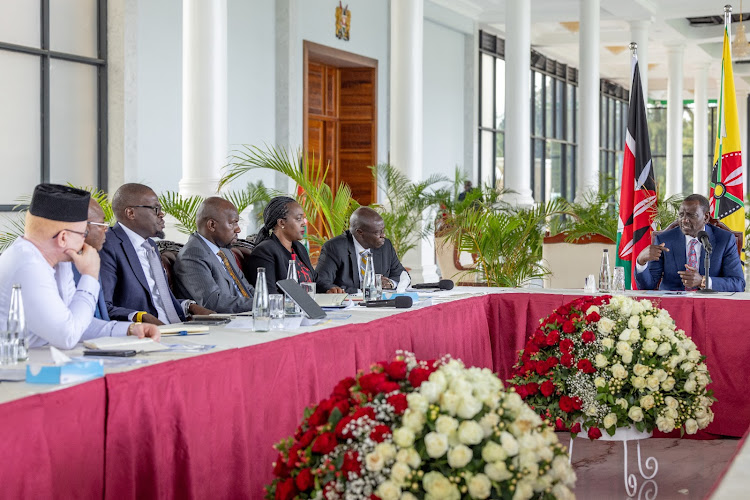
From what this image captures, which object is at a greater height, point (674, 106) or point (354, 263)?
point (674, 106)

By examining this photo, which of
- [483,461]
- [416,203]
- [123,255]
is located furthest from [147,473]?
[416,203]

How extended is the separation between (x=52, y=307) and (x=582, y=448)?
331 cm

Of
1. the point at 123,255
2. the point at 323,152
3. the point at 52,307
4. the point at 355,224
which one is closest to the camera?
the point at 52,307

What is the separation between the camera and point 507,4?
12109 mm

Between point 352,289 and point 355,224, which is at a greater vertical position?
point 355,224

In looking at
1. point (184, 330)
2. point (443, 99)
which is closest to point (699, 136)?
point (443, 99)

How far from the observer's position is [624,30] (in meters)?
19.3

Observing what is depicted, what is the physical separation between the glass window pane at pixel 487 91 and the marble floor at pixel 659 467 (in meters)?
13.3

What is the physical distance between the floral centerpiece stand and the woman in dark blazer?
5.34 ft

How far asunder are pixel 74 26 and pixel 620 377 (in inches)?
275

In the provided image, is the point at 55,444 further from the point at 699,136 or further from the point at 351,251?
the point at 699,136

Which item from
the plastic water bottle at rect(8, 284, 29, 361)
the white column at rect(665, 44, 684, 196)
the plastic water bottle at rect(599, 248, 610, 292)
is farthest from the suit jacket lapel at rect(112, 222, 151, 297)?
the white column at rect(665, 44, 684, 196)

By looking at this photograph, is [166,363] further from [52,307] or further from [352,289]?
[352,289]

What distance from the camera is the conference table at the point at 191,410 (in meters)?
2.39
